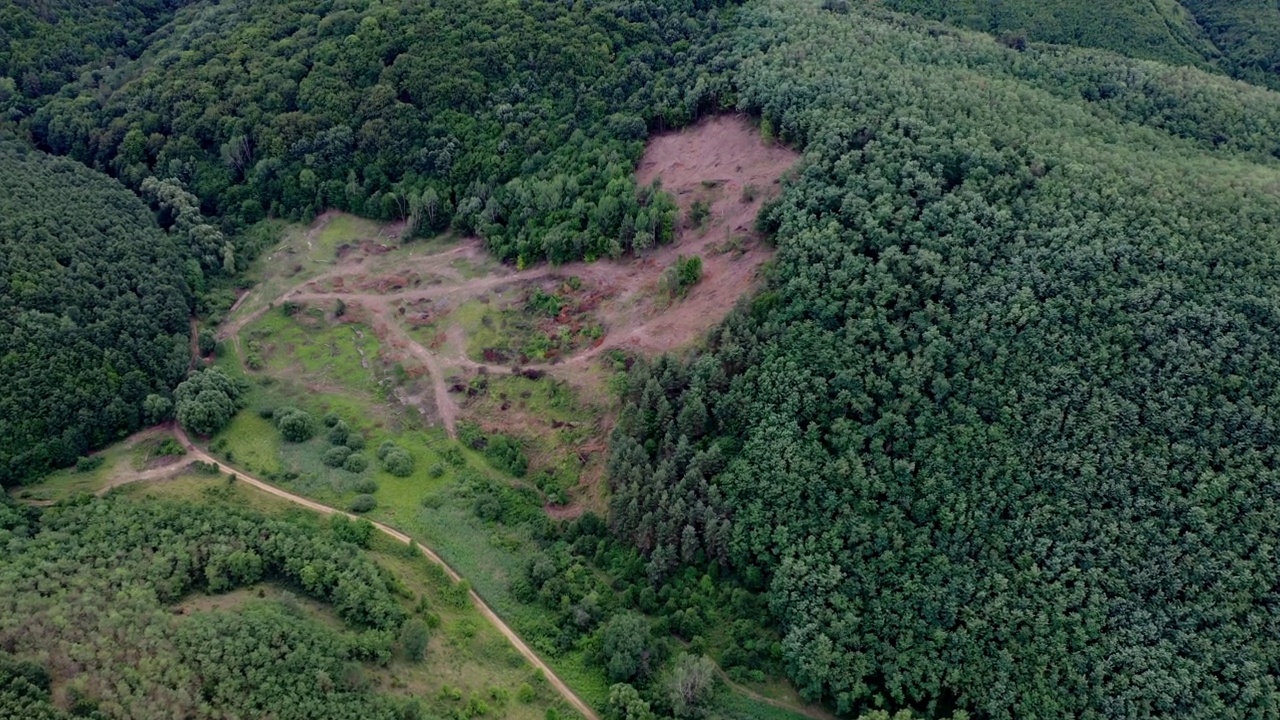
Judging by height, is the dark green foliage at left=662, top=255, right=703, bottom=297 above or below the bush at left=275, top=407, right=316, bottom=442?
above

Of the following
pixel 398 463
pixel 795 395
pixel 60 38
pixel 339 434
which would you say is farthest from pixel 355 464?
pixel 60 38

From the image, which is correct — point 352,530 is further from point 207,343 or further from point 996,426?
point 996,426

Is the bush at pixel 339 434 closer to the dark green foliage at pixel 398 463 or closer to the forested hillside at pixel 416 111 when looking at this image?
the dark green foliage at pixel 398 463

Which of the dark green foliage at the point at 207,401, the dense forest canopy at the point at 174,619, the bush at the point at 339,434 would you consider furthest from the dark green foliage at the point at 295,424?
the dense forest canopy at the point at 174,619

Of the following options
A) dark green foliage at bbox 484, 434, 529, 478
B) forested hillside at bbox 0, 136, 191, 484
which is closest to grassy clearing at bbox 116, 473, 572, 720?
forested hillside at bbox 0, 136, 191, 484

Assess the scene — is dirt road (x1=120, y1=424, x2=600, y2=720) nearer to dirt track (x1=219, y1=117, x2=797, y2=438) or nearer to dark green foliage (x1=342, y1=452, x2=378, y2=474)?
dark green foliage (x1=342, y1=452, x2=378, y2=474)

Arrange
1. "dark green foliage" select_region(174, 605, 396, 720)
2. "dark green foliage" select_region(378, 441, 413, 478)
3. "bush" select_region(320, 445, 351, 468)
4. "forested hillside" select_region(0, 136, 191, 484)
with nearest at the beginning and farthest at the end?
"dark green foliage" select_region(174, 605, 396, 720) → "forested hillside" select_region(0, 136, 191, 484) → "dark green foliage" select_region(378, 441, 413, 478) → "bush" select_region(320, 445, 351, 468)
